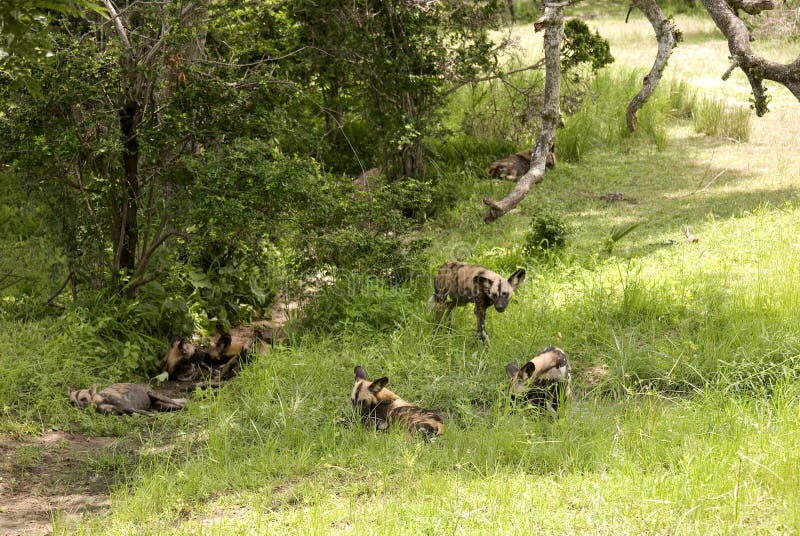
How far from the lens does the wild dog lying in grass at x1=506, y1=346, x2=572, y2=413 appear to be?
601 centimetres

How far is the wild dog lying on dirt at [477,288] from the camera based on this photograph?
23.0ft

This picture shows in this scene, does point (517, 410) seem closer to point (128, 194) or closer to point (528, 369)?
point (528, 369)

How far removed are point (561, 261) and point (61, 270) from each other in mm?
4987

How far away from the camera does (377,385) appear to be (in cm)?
611

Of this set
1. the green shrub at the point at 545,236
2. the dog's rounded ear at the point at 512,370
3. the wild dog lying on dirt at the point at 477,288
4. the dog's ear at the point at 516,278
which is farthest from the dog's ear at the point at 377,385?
the green shrub at the point at 545,236

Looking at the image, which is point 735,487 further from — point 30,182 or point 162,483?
point 30,182

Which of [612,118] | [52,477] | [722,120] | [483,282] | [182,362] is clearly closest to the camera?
[52,477]

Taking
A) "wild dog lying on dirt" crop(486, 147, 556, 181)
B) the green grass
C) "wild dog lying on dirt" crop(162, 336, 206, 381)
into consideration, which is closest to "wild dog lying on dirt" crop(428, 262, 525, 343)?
the green grass

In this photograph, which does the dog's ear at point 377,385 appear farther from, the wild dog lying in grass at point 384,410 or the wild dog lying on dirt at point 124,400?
the wild dog lying on dirt at point 124,400

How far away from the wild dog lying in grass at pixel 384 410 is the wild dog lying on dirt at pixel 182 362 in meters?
2.02

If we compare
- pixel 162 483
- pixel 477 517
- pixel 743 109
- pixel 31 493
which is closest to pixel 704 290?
pixel 477 517

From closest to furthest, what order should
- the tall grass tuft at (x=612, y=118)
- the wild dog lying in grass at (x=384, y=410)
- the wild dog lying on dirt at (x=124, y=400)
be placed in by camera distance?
the wild dog lying in grass at (x=384, y=410) → the wild dog lying on dirt at (x=124, y=400) → the tall grass tuft at (x=612, y=118)

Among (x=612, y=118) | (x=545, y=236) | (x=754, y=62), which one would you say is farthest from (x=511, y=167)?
(x=754, y=62)

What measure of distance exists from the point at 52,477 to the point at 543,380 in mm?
3324
